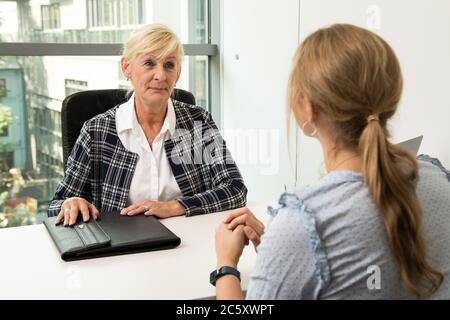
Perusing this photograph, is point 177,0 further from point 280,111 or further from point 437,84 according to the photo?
point 437,84

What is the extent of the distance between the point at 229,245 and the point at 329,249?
409mm

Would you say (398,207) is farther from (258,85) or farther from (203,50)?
(203,50)

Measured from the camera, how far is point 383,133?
1009 mm

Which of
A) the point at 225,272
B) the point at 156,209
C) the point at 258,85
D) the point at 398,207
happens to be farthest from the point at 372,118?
the point at 258,85

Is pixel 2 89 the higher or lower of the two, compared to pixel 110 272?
higher

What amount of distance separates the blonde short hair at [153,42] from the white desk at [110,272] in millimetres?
723

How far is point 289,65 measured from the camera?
9.21 feet

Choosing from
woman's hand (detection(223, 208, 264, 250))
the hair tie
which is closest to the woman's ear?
woman's hand (detection(223, 208, 264, 250))

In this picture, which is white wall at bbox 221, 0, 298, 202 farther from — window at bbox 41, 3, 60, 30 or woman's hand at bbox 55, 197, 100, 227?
woman's hand at bbox 55, 197, 100, 227

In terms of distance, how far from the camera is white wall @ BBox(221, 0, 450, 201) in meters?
1.96

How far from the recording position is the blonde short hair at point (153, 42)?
205 centimetres

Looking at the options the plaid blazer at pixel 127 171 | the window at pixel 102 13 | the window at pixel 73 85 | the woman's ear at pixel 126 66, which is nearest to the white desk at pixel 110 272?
the plaid blazer at pixel 127 171
